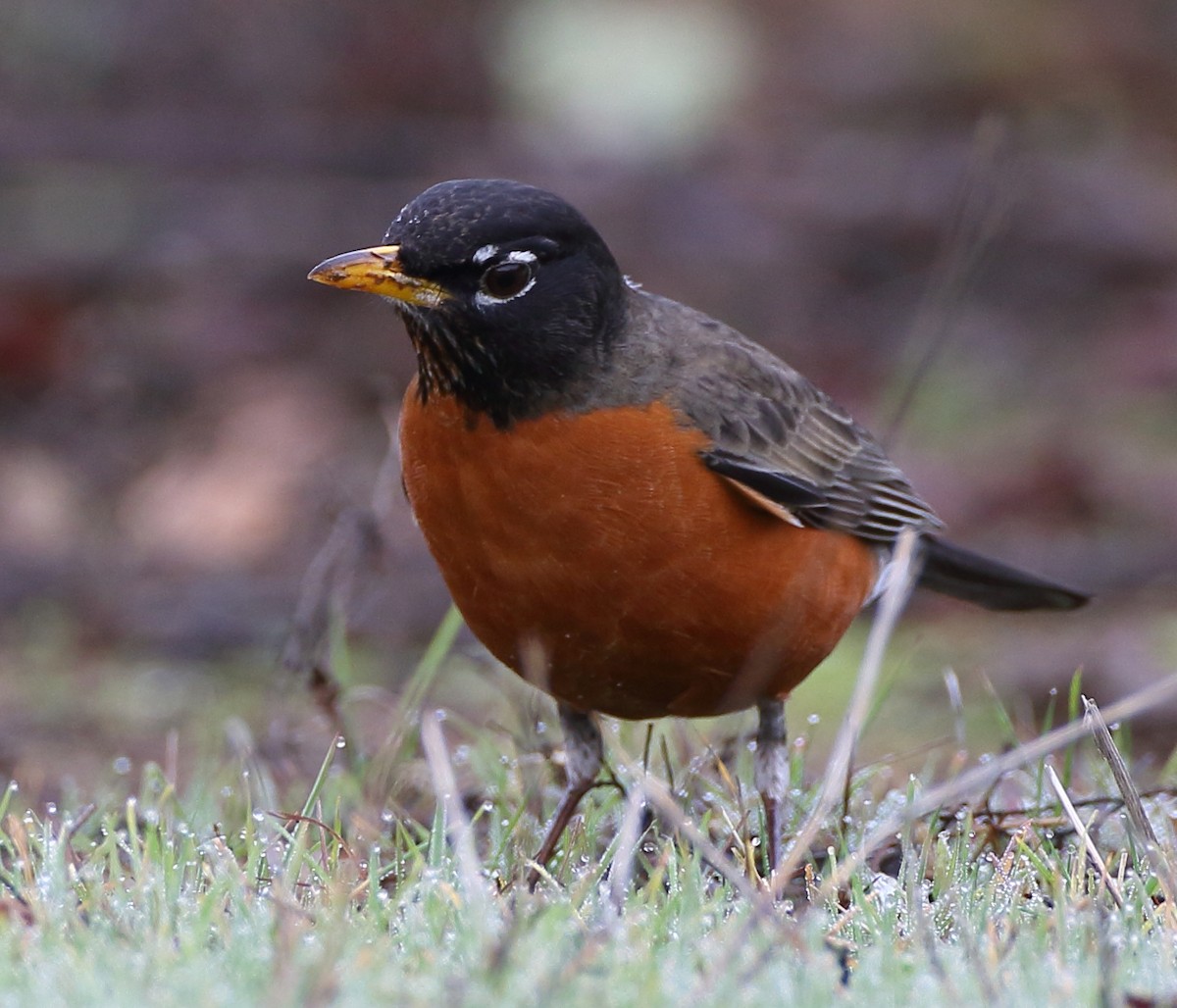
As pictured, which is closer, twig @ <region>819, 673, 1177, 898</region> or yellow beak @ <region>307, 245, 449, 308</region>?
twig @ <region>819, 673, 1177, 898</region>

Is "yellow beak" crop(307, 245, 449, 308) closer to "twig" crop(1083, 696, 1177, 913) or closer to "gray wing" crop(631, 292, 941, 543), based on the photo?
"gray wing" crop(631, 292, 941, 543)

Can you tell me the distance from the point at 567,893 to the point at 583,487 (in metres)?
0.98

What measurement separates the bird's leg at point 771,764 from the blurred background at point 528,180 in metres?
2.58

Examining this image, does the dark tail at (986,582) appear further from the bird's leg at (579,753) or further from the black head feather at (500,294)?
the black head feather at (500,294)

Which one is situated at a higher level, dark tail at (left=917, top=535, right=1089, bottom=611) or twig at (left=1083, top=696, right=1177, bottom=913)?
twig at (left=1083, top=696, right=1177, bottom=913)

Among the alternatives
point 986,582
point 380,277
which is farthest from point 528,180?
point 380,277

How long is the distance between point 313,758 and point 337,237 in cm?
561

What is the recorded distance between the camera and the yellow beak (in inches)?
145

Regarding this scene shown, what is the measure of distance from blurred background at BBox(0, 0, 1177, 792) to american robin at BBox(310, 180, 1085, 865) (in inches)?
108

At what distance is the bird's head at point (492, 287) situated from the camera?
376 centimetres

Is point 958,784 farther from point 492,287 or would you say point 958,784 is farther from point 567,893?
point 492,287

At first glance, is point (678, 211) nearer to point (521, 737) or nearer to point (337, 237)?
point (337, 237)

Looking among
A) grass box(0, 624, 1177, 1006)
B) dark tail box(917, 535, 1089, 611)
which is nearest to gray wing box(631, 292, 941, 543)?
dark tail box(917, 535, 1089, 611)

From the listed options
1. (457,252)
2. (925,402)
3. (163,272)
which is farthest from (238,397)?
(457,252)
